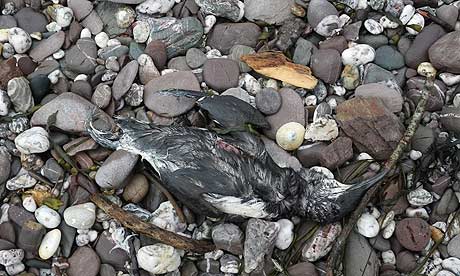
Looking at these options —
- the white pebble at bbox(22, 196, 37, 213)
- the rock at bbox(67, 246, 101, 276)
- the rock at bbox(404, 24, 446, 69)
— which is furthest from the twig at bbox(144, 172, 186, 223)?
the rock at bbox(404, 24, 446, 69)

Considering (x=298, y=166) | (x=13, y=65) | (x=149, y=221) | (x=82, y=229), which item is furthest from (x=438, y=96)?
(x=13, y=65)

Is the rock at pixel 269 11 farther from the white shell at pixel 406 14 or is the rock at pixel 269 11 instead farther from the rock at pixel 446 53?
the rock at pixel 446 53

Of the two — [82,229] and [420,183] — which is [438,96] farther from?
[82,229]

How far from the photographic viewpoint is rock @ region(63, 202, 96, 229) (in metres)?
2.72

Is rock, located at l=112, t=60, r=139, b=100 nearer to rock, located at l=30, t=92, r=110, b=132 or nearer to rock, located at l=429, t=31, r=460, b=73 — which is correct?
rock, located at l=30, t=92, r=110, b=132

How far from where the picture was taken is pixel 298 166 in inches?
112

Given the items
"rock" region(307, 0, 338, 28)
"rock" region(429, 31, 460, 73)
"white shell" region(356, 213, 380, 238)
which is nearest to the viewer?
"white shell" region(356, 213, 380, 238)

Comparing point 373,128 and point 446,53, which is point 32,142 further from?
point 446,53

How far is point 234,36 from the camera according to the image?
10.1ft

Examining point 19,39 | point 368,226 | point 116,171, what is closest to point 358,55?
point 368,226

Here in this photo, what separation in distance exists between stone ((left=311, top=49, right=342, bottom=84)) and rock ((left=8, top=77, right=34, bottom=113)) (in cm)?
125

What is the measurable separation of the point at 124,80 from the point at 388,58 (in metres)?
1.18

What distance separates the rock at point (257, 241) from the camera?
8.63 feet

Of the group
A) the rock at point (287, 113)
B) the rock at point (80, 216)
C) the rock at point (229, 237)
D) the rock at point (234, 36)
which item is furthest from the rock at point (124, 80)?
the rock at point (229, 237)
